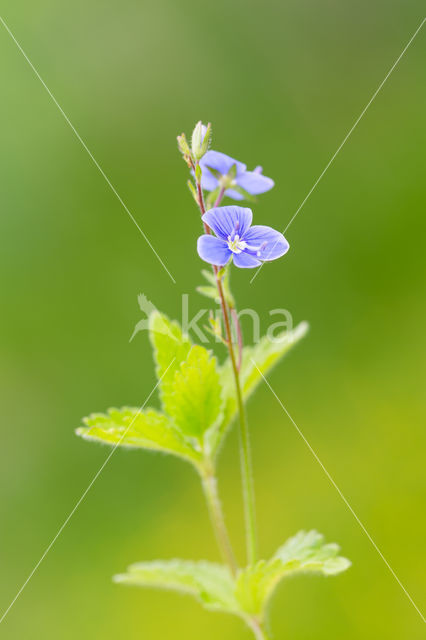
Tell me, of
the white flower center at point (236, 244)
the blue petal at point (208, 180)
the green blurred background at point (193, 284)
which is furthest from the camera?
the green blurred background at point (193, 284)

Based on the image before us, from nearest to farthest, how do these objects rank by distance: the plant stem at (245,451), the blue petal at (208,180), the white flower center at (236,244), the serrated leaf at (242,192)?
the plant stem at (245,451), the white flower center at (236,244), the serrated leaf at (242,192), the blue petal at (208,180)

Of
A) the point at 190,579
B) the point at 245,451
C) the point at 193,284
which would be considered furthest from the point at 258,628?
the point at 193,284

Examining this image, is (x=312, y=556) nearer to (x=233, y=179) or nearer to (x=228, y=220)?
(x=228, y=220)

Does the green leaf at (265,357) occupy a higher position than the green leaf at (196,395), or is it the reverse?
the green leaf at (265,357)

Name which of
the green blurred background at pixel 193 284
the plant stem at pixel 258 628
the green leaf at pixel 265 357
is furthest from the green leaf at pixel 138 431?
the green blurred background at pixel 193 284

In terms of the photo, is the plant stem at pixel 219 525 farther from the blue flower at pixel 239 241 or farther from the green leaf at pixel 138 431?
the blue flower at pixel 239 241
